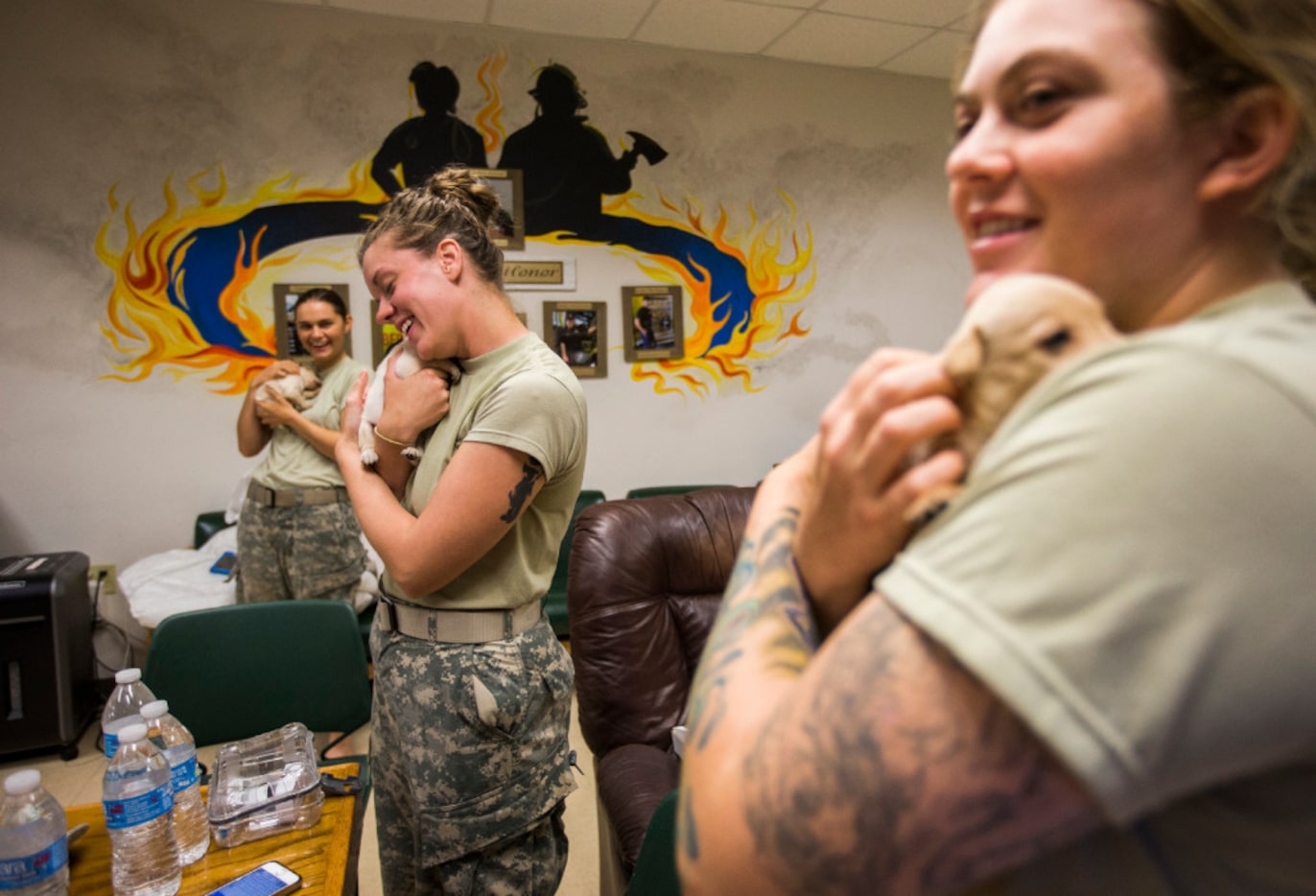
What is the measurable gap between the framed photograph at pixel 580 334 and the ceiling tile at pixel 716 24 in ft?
4.58

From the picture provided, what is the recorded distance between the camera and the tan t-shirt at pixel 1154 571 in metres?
0.33

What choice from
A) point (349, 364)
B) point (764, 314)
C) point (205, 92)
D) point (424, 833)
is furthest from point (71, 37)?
point (424, 833)

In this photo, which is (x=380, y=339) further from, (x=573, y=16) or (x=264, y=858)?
(x=264, y=858)

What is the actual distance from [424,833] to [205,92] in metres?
3.50

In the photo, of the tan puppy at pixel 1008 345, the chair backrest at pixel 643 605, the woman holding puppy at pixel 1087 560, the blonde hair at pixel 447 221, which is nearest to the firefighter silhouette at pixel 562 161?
the chair backrest at pixel 643 605

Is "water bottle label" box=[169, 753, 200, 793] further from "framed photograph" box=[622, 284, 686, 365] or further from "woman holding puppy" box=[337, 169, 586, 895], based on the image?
"framed photograph" box=[622, 284, 686, 365]

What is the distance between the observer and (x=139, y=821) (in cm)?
104

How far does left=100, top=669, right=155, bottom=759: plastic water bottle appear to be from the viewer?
1233mm

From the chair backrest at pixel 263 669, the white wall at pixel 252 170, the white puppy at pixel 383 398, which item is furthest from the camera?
the white wall at pixel 252 170

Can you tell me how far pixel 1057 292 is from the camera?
0.42 metres

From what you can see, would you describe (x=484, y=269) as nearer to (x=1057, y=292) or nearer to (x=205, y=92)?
(x=1057, y=292)

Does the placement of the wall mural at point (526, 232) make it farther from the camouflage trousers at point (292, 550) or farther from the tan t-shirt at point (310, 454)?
the camouflage trousers at point (292, 550)

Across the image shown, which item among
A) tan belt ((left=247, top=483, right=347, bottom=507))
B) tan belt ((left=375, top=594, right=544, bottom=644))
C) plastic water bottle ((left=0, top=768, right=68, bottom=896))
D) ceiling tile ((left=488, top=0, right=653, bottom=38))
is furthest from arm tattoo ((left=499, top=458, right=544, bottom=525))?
ceiling tile ((left=488, top=0, right=653, bottom=38))

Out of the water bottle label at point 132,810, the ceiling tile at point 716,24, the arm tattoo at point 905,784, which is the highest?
the ceiling tile at point 716,24
